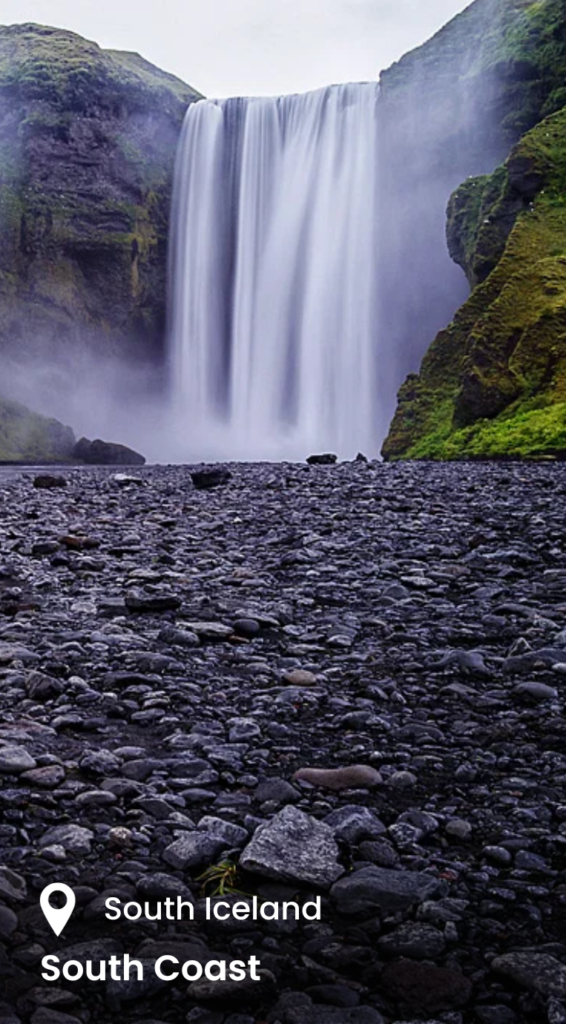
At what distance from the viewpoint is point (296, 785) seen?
307cm

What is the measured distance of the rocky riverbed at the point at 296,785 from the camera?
1.93m

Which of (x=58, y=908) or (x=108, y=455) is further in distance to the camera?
(x=108, y=455)

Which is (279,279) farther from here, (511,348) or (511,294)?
(511,348)

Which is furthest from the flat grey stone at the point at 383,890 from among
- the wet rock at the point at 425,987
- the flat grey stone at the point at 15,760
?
the flat grey stone at the point at 15,760

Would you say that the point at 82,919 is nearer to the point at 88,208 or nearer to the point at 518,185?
the point at 518,185

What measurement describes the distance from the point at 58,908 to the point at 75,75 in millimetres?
75391

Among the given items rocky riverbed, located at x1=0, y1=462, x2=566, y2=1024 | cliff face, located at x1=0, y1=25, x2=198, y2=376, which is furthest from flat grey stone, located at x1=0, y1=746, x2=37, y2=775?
cliff face, located at x1=0, y1=25, x2=198, y2=376

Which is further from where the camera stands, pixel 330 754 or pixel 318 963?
pixel 330 754

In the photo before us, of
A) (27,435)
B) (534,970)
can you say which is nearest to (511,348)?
(534,970)

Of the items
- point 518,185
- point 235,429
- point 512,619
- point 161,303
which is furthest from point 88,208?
point 512,619

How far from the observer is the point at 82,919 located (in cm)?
219

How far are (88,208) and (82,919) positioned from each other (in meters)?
67.7

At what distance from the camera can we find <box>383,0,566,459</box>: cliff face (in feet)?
98.1

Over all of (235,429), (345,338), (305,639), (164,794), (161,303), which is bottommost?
(164,794)
